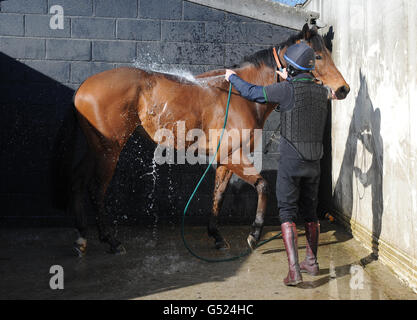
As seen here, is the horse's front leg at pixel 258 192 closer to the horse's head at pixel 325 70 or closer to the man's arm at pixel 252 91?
the man's arm at pixel 252 91

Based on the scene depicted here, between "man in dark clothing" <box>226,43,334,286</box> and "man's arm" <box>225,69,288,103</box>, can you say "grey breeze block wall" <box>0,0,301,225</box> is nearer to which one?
"man's arm" <box>225,69,288,103</box>

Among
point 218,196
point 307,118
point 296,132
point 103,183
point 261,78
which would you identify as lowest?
point 218,196

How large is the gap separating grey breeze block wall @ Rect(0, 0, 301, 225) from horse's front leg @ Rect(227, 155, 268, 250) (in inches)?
56.5

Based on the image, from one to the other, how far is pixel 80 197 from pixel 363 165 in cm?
278

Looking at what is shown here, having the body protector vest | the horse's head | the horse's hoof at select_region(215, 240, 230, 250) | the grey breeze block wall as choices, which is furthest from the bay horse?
the grey breeze block wall

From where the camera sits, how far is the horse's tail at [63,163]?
3953 millimetres

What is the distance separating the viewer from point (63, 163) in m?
3.97

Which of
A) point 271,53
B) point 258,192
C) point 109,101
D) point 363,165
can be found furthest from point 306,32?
point 109,101

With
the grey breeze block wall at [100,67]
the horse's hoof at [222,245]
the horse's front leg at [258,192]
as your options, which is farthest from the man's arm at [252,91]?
the grey breeze block wall at [100,67]

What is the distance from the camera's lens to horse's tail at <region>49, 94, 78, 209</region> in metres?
3.95

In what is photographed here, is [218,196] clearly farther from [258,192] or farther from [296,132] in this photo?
[296,132]

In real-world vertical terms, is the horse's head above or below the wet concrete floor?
above

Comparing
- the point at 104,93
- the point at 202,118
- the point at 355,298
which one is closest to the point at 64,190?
the point at 104,93

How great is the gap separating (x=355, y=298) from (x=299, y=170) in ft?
3.13
